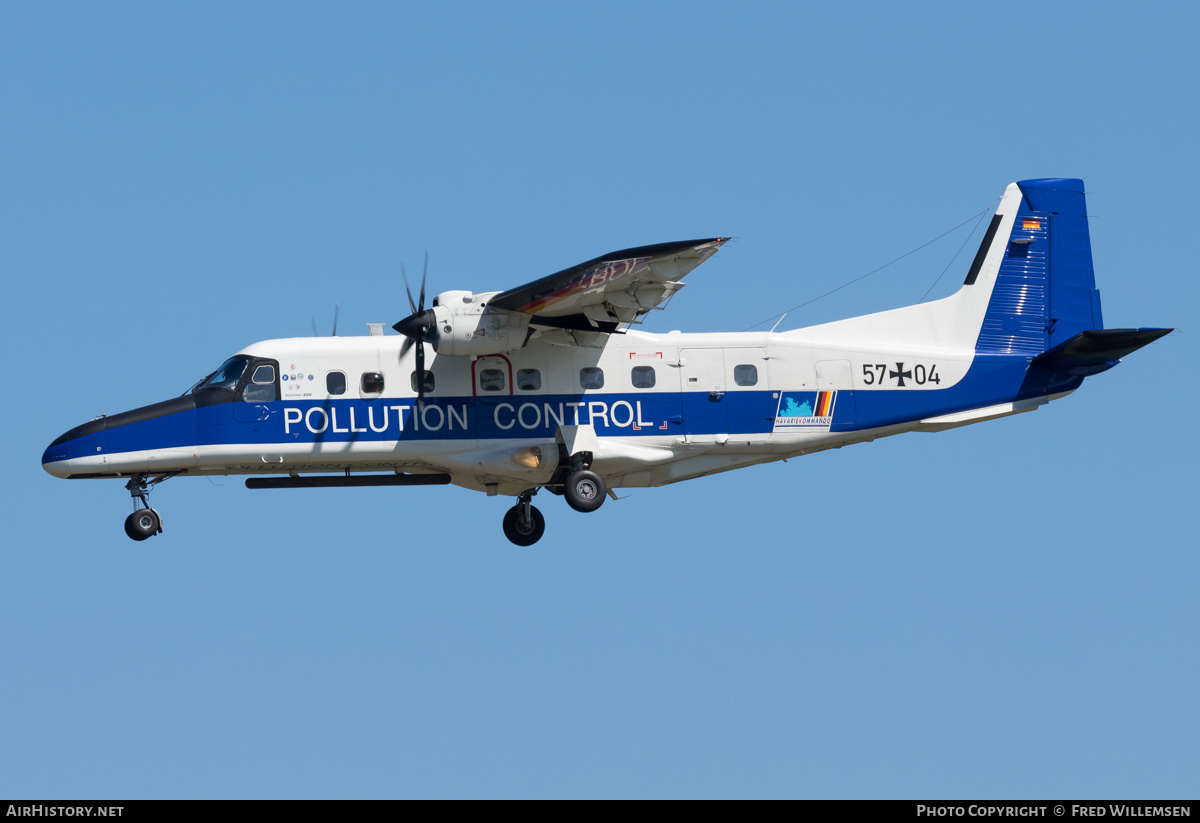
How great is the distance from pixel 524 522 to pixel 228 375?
4.67 meters

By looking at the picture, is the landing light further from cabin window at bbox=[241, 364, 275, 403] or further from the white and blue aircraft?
cabin window at bbox=[241, 364, 275, 403]

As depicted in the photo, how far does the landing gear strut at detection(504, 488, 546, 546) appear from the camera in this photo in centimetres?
2169

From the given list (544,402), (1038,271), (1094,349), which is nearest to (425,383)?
(544,402)

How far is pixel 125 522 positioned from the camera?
20547mm

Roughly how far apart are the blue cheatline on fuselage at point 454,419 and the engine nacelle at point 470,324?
39.9 inches

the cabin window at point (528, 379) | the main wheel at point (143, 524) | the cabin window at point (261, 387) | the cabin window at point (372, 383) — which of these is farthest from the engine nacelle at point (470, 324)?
the main wheel at point (143, 524)

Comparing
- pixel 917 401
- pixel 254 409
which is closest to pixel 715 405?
pixel 917 401

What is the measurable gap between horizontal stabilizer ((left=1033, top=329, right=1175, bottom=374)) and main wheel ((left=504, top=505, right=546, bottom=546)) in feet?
25.0

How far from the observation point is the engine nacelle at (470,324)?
19750mm

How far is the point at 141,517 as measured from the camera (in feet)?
67.5

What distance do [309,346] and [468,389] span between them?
230 centimetres

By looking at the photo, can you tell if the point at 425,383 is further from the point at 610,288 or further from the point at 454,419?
the point at 610,288

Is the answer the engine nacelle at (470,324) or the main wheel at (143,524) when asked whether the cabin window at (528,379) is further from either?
the main wheel at (143,524)

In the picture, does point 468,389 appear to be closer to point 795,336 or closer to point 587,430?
point 587,430
